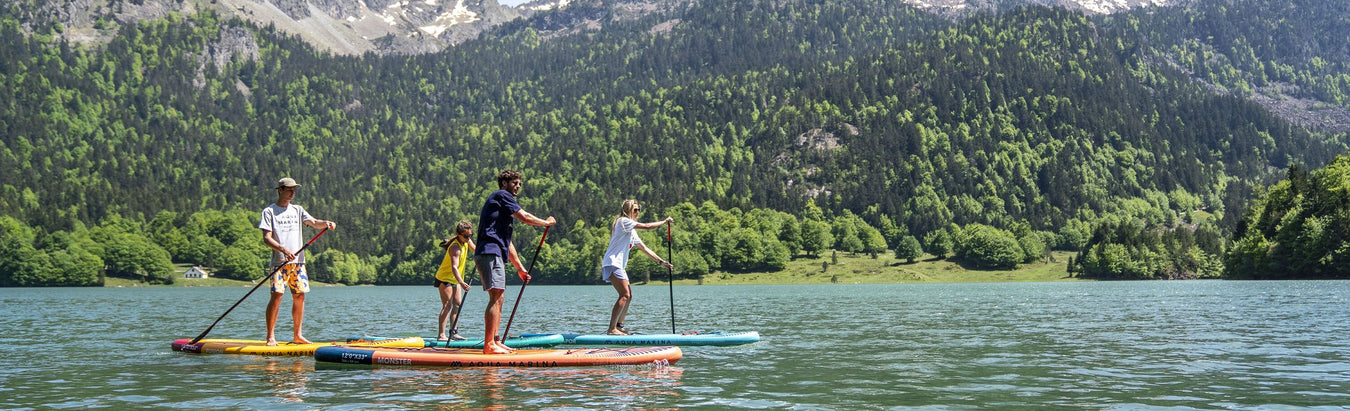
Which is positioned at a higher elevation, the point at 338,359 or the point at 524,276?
the point at 524,276

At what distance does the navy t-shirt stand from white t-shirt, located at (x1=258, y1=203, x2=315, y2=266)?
5356 millimetres

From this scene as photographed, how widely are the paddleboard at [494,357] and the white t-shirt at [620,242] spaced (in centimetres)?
557

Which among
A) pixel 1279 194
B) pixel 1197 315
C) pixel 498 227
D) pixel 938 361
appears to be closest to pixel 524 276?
pixel 498 227

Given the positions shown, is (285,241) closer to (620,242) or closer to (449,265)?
(449,265)

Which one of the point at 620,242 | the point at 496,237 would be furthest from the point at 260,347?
the point at 620,242

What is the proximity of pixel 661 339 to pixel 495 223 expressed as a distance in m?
7.78

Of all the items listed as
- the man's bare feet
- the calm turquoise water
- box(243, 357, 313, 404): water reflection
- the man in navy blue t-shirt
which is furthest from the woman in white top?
box(243, 357, 313, 404): water reflection

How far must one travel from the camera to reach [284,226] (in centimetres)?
2747

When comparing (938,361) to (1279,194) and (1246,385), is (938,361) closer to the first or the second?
(1246,385)

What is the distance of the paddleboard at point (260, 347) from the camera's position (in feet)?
89.1

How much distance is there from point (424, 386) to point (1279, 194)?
17183 cm

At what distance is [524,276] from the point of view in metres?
26.1

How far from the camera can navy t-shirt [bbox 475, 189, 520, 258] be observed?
24.3 meters

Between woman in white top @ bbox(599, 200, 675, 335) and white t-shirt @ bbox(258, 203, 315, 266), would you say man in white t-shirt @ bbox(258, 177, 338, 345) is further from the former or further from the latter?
woman in white top @ bbox(599, 200, 675, 335)
